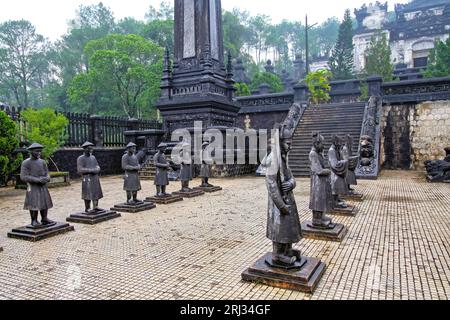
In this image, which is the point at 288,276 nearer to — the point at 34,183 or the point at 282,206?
the point at 282,206

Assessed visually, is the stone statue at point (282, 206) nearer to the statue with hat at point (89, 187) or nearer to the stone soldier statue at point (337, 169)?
the stone soldier statue at point (337, 169)

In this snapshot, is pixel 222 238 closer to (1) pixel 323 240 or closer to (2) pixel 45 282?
(1) pixel 323 240

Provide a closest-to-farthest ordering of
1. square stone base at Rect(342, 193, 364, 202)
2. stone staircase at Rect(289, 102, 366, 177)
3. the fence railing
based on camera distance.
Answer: square stone base at Rect(342, 193, 364, 202) → stone staircase at Rect(289, 102, 366, 177) → the fence railing

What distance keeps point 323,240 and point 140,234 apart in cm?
319

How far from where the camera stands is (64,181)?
12992 millimetres

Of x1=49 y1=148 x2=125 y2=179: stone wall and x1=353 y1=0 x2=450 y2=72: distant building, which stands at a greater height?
x1=353 y1=0 x2=450 y2=72: distant building

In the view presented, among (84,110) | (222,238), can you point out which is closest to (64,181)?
(222,238)

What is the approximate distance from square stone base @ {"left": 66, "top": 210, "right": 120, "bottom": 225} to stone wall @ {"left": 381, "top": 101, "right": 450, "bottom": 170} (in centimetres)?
1440

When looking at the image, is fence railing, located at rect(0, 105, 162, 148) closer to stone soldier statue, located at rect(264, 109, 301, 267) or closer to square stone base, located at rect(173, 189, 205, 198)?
square stone base, located at rect(173, 189, 205, 198)

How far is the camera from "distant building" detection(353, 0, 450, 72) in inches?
1613

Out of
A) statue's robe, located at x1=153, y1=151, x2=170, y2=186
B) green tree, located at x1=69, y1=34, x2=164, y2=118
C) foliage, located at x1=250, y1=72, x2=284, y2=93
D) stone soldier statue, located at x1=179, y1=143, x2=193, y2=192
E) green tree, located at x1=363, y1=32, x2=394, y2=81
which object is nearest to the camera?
statue's robe, located at x1=153, y1=151, x2=170, y2=186

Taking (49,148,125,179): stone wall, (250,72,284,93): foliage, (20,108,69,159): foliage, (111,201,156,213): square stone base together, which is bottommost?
(111,201,156,213): square stone base

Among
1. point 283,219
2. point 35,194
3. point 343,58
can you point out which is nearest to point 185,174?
point 35,194

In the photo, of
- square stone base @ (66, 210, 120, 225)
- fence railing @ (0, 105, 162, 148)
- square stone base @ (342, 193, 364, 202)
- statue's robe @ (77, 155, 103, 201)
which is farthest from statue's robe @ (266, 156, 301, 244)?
fence railing @ (0, 105, 162, 148)
